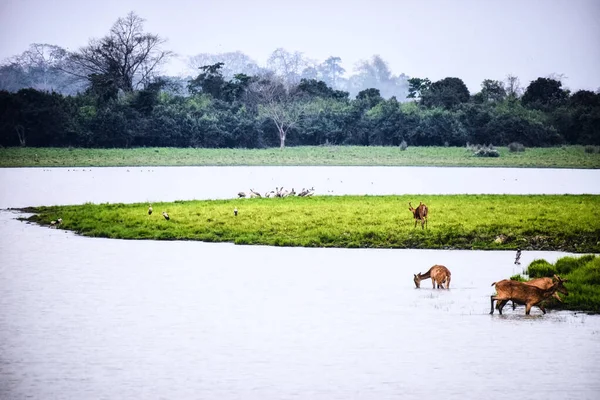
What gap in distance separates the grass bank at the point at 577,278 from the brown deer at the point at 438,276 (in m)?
1.67

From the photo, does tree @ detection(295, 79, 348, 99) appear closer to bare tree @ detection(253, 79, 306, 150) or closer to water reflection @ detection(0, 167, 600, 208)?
bare tree @ detection(253, 79, 306, 150)

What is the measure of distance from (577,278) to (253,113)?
8097 cm

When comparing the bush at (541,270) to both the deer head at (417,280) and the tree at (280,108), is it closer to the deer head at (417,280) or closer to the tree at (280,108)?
the deer head at (417,280)

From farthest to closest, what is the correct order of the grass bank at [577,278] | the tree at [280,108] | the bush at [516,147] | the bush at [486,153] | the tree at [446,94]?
1. the tree at [446,94]
2. the tree at [280,108]
3. the bush at [516,147]
4. the bush at [486,153]
5. the grass bank at [577,278]

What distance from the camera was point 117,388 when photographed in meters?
11.2

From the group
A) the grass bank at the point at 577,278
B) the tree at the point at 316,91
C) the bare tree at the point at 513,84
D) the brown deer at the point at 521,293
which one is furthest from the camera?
the bare tree at the point at 513,84

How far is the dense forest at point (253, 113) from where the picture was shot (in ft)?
275

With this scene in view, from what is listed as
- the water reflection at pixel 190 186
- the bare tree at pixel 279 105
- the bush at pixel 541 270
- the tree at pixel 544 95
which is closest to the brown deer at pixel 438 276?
the bush at pixel 541 270

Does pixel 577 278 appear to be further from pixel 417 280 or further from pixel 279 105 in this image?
pixel 279 105

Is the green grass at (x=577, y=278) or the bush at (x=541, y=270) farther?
the bush at (x=541, y=270)

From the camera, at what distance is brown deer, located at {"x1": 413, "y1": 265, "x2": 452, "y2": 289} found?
17625mm

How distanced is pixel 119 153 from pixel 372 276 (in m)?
65.0

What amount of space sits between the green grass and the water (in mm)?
570

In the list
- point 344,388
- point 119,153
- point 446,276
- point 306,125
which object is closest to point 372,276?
point 446,276
